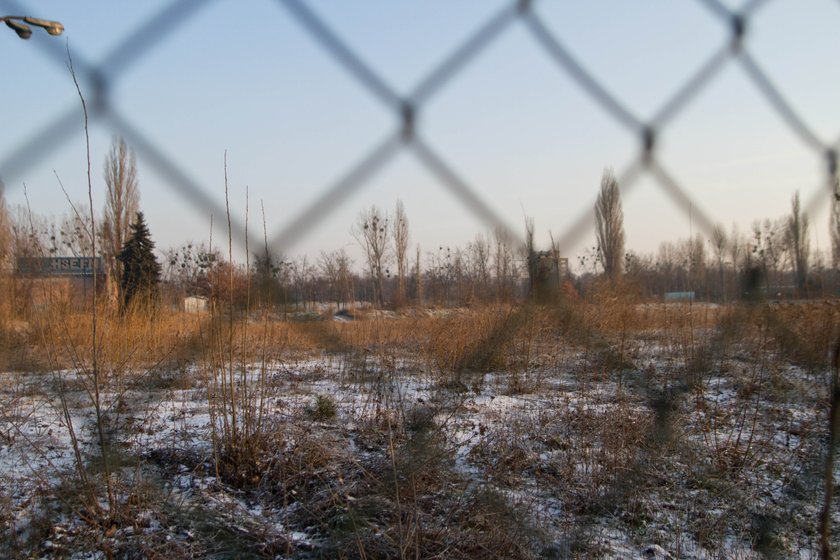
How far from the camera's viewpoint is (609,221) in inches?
28.1

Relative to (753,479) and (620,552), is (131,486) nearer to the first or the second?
(620,552)

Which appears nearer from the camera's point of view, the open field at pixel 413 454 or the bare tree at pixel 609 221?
the bare tree at pixel 609 221

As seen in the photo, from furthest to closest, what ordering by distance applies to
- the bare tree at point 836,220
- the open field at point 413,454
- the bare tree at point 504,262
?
the open field at point 413,454 < the bare tree at point 836,220 < the bare tree at point 504,262

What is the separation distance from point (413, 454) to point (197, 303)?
1.08 meters

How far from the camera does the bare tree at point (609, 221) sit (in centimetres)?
69

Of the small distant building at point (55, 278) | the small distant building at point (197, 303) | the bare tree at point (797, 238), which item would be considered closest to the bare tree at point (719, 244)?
the bare tree at point (797, 238)

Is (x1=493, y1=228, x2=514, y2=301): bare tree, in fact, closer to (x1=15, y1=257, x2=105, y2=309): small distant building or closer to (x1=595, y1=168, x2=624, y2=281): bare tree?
(x1=595, y1=168, x2=624, y2=281): bare tree

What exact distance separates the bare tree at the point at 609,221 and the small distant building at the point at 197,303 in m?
1.62

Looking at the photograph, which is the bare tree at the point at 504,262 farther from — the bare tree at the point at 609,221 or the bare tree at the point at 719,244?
the bare tree at the point at 719,244

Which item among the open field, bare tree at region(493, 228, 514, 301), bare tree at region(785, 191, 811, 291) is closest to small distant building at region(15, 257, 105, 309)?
the open field

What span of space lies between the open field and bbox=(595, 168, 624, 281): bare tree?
0.10 meters

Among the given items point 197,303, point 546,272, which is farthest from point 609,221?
point 197,303

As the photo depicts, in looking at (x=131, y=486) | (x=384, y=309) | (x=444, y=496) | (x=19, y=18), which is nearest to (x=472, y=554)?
(x=444, y=496)

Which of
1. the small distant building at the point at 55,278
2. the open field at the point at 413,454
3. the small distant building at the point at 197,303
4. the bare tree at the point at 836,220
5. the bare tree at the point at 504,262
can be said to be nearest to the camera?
the bare tree at the point at 504,262
